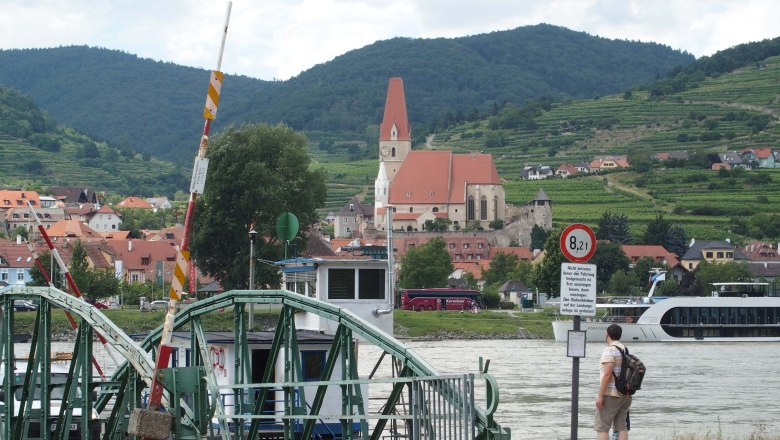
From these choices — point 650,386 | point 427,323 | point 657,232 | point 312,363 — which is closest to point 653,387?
point 650,386

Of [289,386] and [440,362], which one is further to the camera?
[440,362]

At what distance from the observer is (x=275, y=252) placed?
74688 mm

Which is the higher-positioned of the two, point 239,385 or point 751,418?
point 239,385

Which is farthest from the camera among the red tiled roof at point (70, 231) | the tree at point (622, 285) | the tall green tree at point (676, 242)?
the tall green tree at point (676, 242)

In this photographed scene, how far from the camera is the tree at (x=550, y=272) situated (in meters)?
114

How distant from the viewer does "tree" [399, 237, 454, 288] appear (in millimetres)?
125562

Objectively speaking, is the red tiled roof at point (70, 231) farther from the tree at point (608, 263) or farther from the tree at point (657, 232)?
the tree at point (657, 232)

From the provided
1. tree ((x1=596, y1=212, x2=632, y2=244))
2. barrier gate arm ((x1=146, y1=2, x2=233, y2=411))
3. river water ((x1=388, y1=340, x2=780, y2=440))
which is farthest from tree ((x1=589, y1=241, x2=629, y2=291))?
barrier gate arm ((x1=146, y1=2, x2=233, y2=411))

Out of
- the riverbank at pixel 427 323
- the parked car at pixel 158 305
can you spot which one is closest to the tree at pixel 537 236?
the riverbank at pixel 427 323

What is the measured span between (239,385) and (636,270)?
116107 millimetres

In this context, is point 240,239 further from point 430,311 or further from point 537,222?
point 537,222

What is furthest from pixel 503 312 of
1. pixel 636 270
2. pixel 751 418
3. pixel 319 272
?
pixel 319 272

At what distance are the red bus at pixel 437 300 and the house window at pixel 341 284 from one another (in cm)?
7746

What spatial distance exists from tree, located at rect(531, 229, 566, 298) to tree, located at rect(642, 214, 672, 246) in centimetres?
4287
